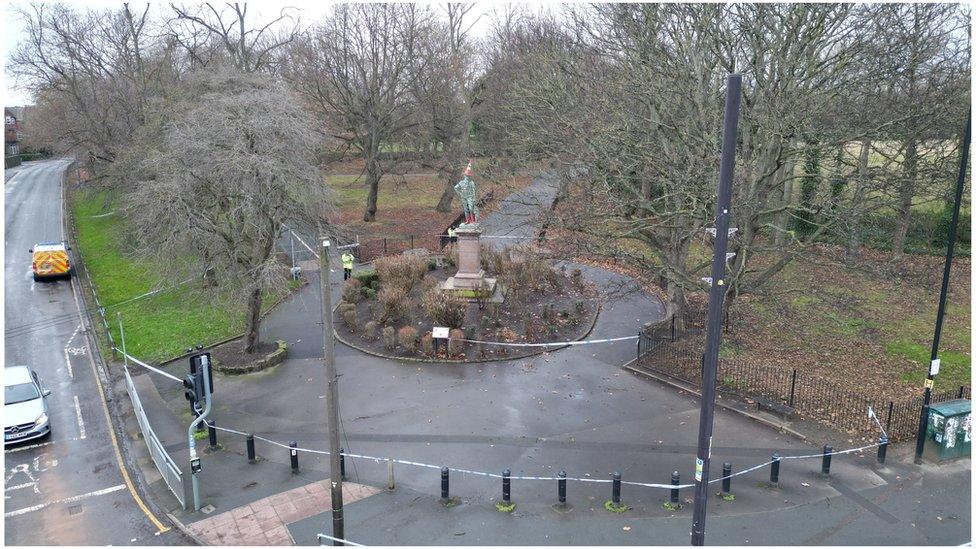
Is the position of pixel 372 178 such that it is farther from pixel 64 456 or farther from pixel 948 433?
pixel 948 433

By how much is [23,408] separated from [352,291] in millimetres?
10728

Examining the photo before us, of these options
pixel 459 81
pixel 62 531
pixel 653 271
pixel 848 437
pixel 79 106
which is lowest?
pixel 62 531

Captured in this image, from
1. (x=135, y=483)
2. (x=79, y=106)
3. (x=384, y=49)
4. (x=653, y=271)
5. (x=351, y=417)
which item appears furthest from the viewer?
(x=79, y=106)

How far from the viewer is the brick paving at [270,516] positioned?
1067 cm

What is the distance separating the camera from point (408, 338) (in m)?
18.7

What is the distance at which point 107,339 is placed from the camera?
21.2m

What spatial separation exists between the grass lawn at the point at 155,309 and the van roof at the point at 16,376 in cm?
343

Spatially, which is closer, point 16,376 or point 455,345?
point 16,376

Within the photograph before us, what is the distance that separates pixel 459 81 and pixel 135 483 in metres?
31.6

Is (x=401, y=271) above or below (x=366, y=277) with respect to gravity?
above

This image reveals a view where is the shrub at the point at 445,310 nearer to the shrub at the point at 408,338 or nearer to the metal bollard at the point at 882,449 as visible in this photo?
the shrub at the point at 408,338

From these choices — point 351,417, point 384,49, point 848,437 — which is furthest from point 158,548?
point 384,49

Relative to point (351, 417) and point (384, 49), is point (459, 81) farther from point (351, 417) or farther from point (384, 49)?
point (351, 417)

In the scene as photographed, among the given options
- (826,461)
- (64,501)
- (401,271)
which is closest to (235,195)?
(401,271)
